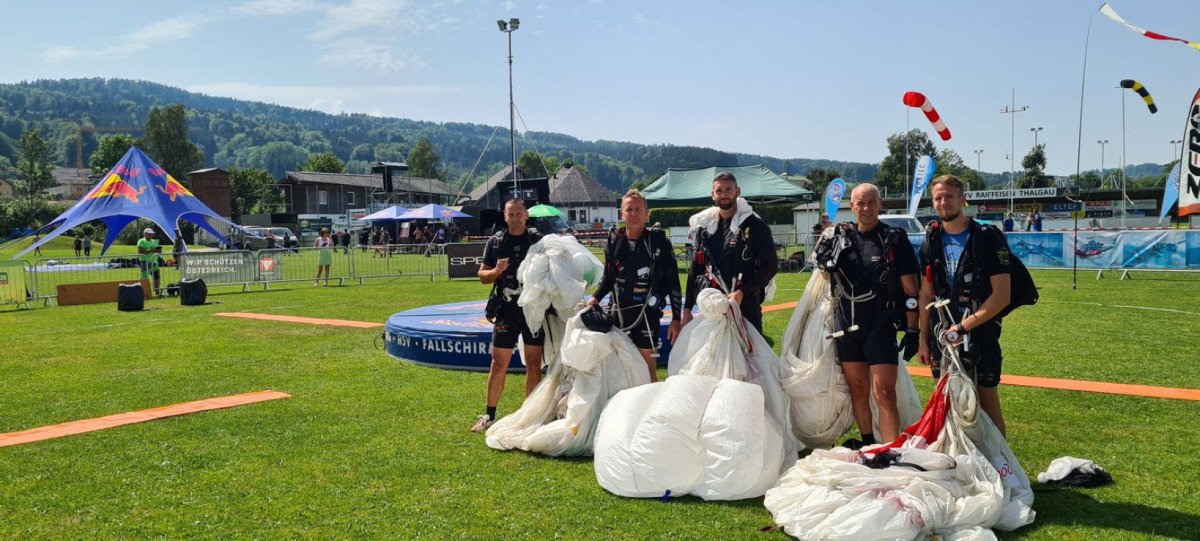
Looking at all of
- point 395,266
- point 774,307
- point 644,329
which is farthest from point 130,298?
point 644,329

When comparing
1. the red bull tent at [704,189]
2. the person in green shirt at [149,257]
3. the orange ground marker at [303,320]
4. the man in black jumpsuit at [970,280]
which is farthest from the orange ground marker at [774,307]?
the person in green shirt at [149,257]

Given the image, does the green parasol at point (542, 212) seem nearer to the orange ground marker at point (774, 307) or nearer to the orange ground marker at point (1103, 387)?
the orange ground marker at point (774, 307)

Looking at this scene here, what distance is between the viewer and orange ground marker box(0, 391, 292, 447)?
20.4 ft

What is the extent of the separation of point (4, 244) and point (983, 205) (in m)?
63.6

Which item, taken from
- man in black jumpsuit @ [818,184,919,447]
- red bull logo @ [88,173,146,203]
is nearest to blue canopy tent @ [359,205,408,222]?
red bull logo @ [88,173,146,203]

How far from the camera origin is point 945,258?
469 cm

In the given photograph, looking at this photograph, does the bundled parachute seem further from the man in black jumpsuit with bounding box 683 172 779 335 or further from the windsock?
the windsock

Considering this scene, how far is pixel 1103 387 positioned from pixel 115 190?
75.1ft

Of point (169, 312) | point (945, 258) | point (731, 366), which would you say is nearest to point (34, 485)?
point (731, 366)

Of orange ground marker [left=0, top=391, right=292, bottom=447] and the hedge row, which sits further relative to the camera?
the hedge row

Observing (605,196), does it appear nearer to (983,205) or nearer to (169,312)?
(983,205)

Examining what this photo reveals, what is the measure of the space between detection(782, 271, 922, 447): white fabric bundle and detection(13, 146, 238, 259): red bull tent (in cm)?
1981

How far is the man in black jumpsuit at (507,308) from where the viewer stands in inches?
245

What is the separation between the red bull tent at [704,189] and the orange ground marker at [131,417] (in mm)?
20349
